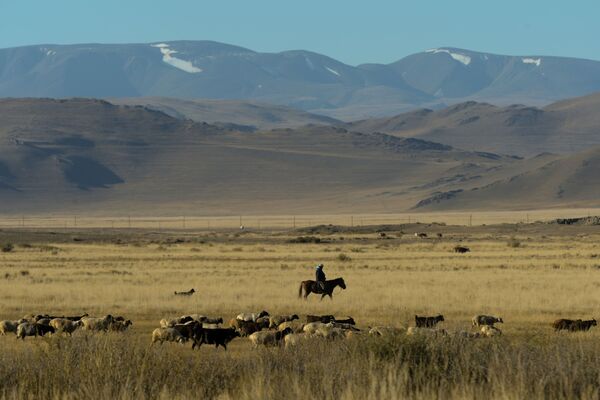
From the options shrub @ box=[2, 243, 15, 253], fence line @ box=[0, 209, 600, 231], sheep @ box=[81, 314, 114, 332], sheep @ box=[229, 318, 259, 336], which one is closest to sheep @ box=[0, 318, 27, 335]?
sheep @ box=[81, 314, 114, 332]

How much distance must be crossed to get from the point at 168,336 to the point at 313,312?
7699 millimetres

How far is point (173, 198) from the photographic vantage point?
16938 centimetres

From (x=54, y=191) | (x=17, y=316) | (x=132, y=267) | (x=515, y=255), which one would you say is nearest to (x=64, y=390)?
(x=17, y=316)

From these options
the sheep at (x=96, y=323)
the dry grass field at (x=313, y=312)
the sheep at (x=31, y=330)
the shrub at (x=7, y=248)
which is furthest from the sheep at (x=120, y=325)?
the shrub at (x=7, y=248)

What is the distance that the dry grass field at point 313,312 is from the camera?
11398mm

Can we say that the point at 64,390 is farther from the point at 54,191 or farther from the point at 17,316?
the point at 54,191

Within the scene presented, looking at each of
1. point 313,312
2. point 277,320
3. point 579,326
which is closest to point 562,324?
point 579,326

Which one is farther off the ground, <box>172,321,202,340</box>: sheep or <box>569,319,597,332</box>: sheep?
<box>172,321,202,340</box>: sheep

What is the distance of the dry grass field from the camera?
1140 cm

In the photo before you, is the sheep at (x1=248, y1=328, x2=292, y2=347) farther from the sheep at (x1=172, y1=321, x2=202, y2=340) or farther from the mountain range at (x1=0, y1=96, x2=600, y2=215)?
the mountain range at (x1=0, y1=96, x2=600, y2=215)

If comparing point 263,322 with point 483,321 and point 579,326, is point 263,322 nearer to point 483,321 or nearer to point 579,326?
point 483,321

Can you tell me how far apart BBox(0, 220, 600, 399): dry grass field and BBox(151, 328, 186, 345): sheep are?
34 cm

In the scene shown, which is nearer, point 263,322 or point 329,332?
point 329,332

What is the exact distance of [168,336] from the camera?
1811 cm
